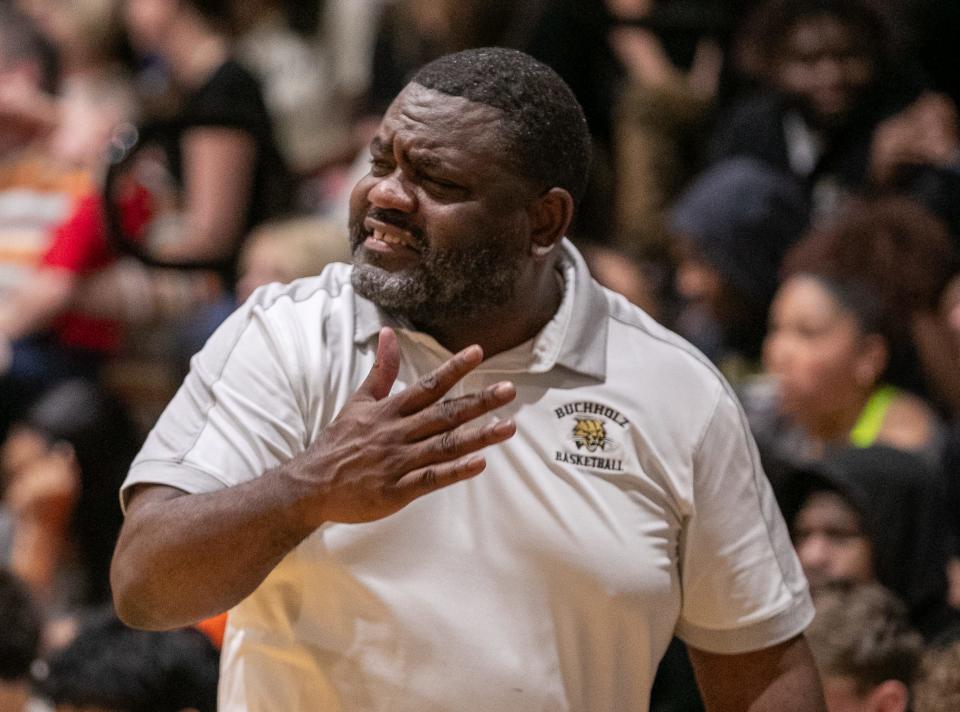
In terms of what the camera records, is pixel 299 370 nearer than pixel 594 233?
Yes

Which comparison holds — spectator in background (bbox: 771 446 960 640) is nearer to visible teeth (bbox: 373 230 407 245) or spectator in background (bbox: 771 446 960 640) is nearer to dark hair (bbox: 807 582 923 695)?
dark hair (bbox: 807 582 923 695)

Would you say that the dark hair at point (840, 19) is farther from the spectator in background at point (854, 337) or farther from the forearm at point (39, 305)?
the forearm at point (39, 305)

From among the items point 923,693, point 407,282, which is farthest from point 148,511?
point 923,693

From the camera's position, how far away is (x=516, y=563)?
7.40ft

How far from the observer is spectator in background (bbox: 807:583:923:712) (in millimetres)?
3148

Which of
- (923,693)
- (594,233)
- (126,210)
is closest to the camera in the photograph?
(923,693)

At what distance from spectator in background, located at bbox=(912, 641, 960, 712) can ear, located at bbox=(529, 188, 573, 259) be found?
106cm

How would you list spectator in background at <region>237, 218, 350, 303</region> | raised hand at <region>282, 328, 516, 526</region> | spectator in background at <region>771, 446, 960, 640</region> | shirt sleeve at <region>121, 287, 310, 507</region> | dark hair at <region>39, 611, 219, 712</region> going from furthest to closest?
spectator in background at <region>237, 218, 350, 303</region>
spectator in background at <region>771, 446, 960, 640</region>
dark hair at <region>39, 611, 219, 712</region>
shirt sleeve at <region>121, 287, 310, 507</region>
raised hand at <region>282, 328, 516, 526</region>

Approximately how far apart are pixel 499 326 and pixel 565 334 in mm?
95

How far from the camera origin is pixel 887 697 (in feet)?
10.4

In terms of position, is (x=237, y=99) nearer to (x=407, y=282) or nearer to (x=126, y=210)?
(x=126, y=210)

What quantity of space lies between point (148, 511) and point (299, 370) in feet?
0.95

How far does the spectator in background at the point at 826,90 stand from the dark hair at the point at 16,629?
264cm

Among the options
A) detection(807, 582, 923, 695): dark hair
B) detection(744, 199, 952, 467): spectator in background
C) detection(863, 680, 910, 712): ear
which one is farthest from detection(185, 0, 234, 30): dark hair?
detection(863, 680, 910, 712): ear
